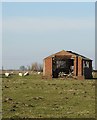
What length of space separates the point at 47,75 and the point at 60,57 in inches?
147

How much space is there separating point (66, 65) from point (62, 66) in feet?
3.11

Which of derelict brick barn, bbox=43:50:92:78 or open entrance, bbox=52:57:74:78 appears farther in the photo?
open entrance, bbox=52:57:74:78

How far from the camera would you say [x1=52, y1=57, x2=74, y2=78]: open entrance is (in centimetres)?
5525

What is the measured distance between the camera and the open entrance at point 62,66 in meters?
55.2

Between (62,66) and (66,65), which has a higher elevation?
(66,65)

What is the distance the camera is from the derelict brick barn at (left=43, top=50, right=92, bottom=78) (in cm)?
5403

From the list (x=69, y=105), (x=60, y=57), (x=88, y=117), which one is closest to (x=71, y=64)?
(x=60, y=57)

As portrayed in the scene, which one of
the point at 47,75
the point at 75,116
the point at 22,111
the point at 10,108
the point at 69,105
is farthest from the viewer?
the point at 47,75

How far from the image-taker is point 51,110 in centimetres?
1469

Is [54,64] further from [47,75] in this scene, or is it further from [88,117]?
[88,117]

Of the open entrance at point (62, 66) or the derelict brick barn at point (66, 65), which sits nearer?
the derelict brick barn at point (66, 65)

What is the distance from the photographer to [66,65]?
56875mm

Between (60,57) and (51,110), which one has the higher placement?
(60,57)

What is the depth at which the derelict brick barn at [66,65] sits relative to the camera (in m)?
54.0
